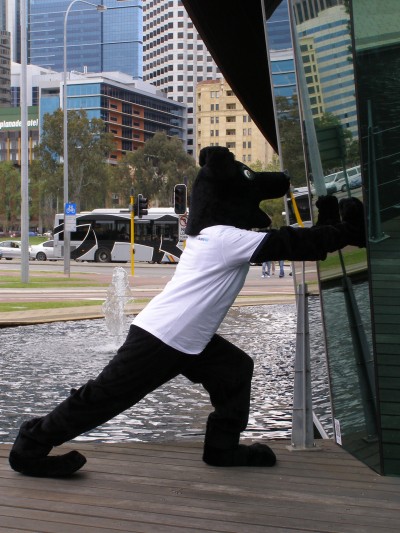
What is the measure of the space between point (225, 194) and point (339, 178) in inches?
24.8

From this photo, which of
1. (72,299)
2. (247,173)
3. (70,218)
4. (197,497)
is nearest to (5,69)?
(70,218)

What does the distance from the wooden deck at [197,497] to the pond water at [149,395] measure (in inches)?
61.0

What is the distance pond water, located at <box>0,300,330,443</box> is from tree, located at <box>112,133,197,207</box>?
8288 cm

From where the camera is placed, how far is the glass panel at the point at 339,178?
418 centimetres

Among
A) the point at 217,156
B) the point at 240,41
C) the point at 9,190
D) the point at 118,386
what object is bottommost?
the point at 118,386

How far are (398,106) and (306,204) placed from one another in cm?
205

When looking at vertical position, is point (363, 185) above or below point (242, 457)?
above

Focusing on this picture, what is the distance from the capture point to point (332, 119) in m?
4.50

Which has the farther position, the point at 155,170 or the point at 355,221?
the point at 155,170

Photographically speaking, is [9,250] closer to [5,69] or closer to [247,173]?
[247,173]

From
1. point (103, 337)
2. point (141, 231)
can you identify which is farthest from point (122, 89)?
point (103, 337)

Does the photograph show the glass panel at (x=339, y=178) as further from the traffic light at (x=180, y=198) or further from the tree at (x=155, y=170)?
the tree at (x=155, y=170)

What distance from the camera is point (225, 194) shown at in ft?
13.9

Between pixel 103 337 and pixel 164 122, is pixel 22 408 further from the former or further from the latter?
pixel 164 122
